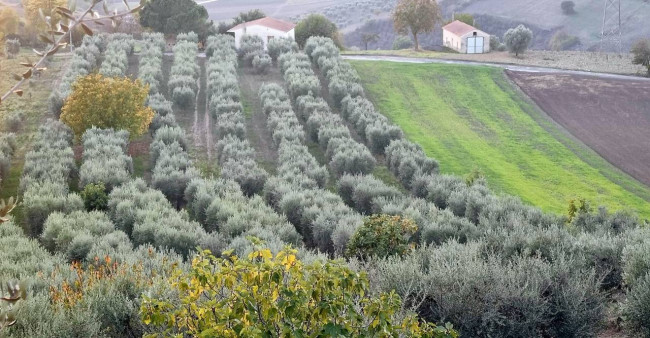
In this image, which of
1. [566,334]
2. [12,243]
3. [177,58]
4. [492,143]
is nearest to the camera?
[566,334]

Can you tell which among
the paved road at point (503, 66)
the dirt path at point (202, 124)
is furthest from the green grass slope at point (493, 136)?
the dirt path at point (202, 124)

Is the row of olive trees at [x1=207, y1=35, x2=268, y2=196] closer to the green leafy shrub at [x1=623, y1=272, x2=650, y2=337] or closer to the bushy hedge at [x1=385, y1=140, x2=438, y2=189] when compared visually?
the bushy hedge at [x1=385, y1=140, x2=438, y2=189]

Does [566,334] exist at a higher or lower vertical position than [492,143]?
higher

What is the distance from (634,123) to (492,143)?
1139cm

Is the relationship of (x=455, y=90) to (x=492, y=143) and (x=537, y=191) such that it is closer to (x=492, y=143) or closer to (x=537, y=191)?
(x=492, y=143)

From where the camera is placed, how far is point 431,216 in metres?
20.5

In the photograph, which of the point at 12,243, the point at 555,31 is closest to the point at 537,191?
the point at 12,243

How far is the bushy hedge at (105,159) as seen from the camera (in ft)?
83.9

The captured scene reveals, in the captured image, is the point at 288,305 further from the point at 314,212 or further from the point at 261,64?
the point at 261,64

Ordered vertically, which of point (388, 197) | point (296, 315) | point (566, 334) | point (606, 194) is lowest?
point (606, 194)

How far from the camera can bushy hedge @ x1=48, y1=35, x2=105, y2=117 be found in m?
38.1

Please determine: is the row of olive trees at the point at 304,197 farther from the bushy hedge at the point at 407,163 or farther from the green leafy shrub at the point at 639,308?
the green leafy shrub at the point at 639,308

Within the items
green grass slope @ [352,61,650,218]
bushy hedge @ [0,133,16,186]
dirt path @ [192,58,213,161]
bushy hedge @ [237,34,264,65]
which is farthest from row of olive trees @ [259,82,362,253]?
bushy hedge @ [237,34,264,65]

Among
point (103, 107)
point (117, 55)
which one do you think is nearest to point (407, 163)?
point (103, 107)
